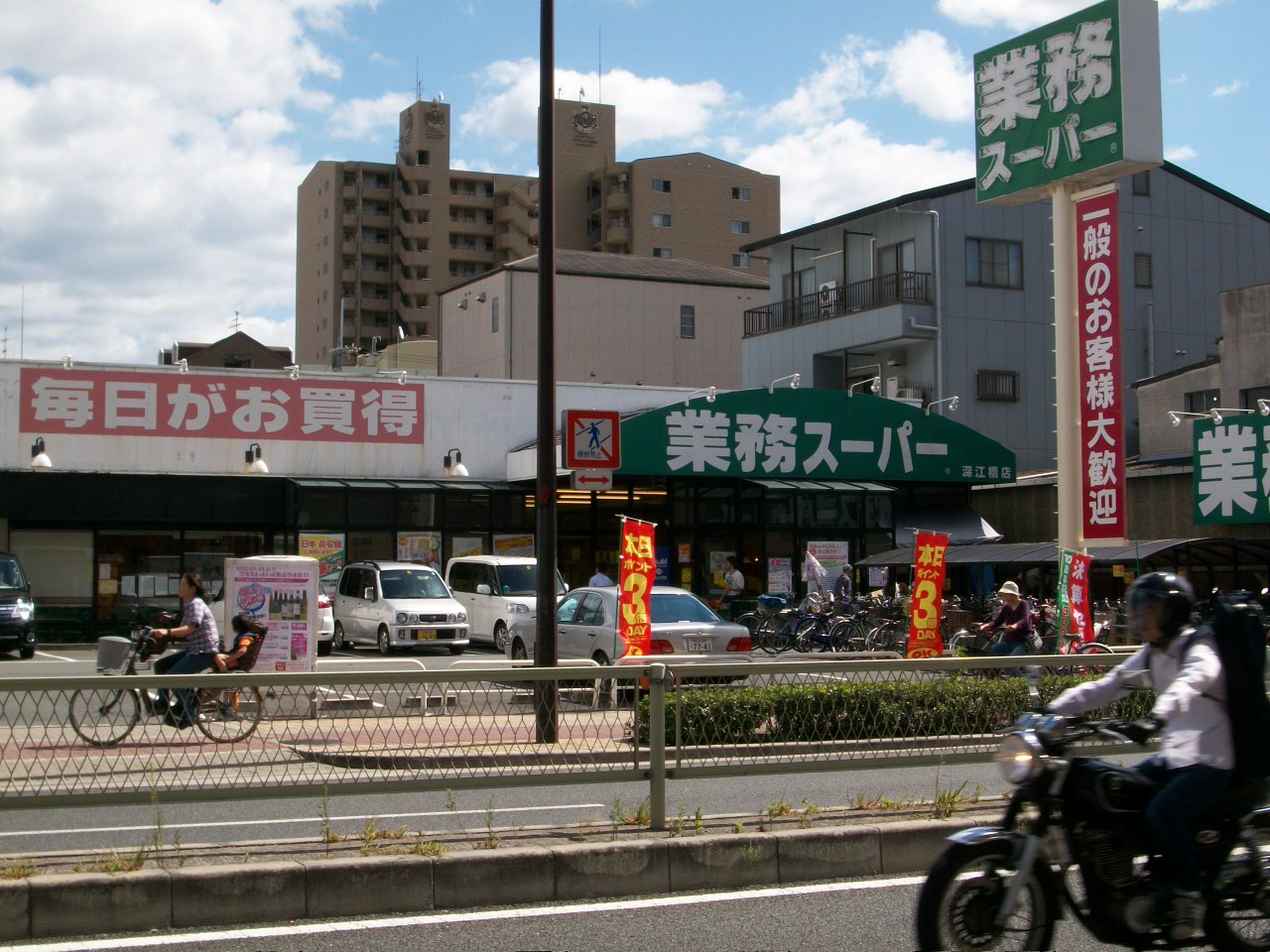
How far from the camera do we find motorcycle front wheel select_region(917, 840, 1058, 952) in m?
5.19

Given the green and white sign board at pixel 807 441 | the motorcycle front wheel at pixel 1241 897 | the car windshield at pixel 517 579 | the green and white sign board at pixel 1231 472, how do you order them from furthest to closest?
the green and white sign board at pixel 807 441, the green and white sign board at pixel 1231 472, the car windshield at pixel 517 579, the motorcycle front wheel at pixel 1241 897

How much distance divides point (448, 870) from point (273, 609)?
1057 cm

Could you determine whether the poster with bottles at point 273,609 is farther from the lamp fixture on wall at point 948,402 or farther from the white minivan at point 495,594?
the lamp fixture on wall at point 948,402

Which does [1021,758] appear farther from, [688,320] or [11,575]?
[688,320]

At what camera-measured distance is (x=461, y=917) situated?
6.55 metres

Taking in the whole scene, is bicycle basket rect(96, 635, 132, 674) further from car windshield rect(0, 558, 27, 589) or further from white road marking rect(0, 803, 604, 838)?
car windshield rect(0, 558, 27, 589)

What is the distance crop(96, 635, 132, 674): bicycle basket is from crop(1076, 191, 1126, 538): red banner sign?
554 inches

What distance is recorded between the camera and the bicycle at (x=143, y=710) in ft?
24.4

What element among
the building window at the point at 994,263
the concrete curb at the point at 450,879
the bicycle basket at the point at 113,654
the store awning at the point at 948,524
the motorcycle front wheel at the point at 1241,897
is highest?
the building window at the point at 994,263

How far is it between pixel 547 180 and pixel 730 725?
6692mm

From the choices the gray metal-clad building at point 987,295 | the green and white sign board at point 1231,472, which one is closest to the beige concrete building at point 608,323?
the gray metal-clad building at point 987,295

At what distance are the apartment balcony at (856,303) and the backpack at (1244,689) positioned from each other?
3700cm

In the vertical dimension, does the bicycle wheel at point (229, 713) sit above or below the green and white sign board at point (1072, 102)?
below

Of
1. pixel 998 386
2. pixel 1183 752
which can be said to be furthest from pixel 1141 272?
pixel 1183 752
